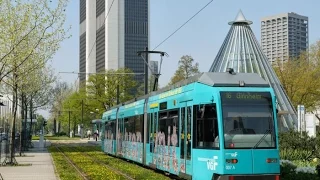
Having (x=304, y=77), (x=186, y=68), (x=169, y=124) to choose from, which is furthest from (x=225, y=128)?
(x=186, y=68)

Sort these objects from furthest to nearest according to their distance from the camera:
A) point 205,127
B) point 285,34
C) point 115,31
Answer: point 285,34 < point 115,31 < point 205,127

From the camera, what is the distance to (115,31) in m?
59.9

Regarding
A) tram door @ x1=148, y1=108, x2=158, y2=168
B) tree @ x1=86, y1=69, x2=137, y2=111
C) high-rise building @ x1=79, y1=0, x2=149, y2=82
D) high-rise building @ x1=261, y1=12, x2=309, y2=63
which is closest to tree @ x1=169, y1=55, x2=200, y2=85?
high-rise building @ x1=79, y1=0, x2=149, y2=82

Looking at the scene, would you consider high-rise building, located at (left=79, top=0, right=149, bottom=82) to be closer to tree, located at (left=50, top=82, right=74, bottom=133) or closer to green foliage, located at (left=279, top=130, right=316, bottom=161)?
tree, located at (left=50, top=82, right=74, bottom=133)

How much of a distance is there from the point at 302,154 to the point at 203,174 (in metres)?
10.1

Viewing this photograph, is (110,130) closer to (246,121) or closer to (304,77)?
(246,121)

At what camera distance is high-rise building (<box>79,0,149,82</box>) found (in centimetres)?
5414

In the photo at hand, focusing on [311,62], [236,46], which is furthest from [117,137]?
[311,62]

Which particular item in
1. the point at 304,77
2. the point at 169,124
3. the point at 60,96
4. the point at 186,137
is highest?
the point at 60,96

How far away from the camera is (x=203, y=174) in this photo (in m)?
13.6

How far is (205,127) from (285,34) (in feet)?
288

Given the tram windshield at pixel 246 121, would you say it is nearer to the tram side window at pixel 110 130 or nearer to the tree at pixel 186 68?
the tram side window at pixel 110 130

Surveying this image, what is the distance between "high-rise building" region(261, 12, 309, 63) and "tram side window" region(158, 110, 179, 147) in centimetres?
7552

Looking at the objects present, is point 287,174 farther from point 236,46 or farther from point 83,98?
point 83,98
